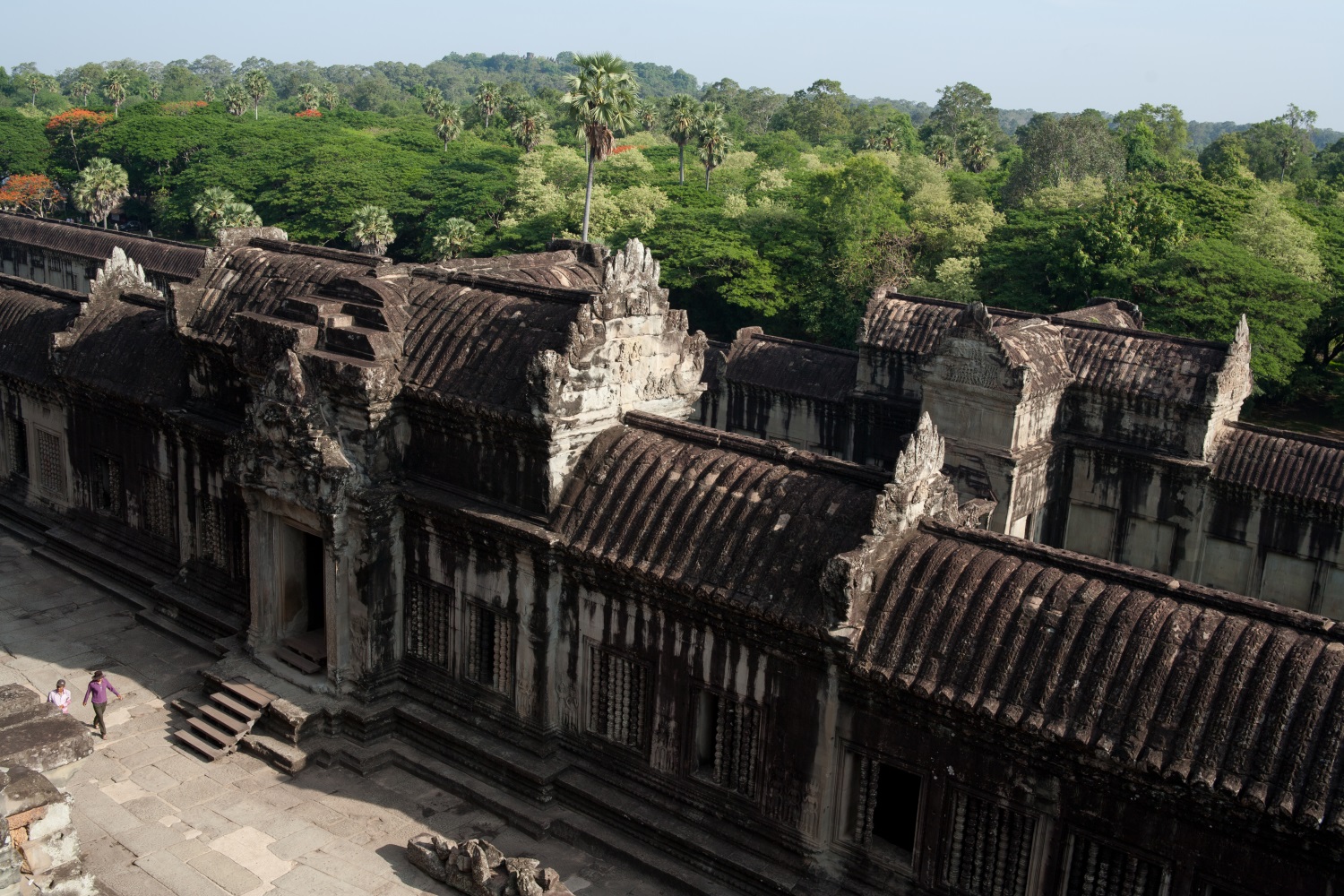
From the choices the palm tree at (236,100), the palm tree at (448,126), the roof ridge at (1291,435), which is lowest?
the roof ridge at (1291,435)

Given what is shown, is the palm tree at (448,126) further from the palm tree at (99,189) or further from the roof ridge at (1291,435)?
the roof ridge at (1291,435)

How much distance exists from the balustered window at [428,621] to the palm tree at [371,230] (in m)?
56.3

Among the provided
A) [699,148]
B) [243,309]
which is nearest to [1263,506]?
[243,309]

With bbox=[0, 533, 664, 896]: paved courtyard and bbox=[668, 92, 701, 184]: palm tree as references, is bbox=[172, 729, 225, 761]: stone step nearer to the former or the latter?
bbox=[0, 533, 664, 896]: paved courtyard

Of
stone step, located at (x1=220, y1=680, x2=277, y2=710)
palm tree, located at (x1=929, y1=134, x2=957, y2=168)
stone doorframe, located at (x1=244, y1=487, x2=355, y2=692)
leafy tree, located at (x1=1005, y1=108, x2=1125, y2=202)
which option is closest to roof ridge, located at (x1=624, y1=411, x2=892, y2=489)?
stone doorframe, located at (x1=244, y1=487, x2=355, y2=692)

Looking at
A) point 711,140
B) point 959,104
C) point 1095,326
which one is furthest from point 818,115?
point 1095,326

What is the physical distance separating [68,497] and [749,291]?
37989 mm

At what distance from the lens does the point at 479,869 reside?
16.7 m

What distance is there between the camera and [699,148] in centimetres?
8950

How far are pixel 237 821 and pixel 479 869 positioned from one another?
459 centimetres

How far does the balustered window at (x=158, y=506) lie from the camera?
26016 millimetres

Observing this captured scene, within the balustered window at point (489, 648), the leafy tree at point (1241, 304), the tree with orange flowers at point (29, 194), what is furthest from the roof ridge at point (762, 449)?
the tree with orange flowers at point (29, 194)

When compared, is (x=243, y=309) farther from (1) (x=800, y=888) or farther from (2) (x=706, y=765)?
(1) (x=800, y=888)

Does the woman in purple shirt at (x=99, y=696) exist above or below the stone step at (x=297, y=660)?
below
